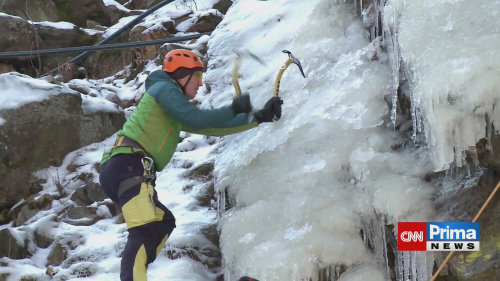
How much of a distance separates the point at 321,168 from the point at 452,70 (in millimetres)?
1046

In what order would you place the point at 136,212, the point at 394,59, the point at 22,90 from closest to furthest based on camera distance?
the point at 136,212 < the point at 394,59 < the point at 22,90

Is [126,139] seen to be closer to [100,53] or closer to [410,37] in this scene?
[410,37]

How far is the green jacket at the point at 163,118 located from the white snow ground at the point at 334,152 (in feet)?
2.15

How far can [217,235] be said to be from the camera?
431cm

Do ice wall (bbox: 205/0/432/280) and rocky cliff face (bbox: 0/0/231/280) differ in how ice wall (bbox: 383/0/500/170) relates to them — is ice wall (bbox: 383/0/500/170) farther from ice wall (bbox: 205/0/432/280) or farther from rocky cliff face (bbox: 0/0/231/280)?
rocky cliff face (bbox: 0/0/231/280)

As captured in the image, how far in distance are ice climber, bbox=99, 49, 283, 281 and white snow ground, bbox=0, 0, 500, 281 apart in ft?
1.66

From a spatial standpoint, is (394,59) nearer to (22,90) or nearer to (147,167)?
(147,167)

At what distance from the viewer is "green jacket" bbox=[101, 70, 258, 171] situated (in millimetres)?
3424

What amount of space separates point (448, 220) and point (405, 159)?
0.48 metres

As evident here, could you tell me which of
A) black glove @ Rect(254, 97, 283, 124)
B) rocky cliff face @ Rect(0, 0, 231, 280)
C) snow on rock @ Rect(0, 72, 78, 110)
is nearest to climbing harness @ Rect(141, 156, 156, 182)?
black glove @ Rect(254, 97, 283, 124)

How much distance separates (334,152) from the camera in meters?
3.80

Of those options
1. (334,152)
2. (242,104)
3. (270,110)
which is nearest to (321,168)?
(334,152)

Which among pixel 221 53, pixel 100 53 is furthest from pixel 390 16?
pixel 100 53

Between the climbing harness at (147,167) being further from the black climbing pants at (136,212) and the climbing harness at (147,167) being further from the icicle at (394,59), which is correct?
the icicle at (394,59)
